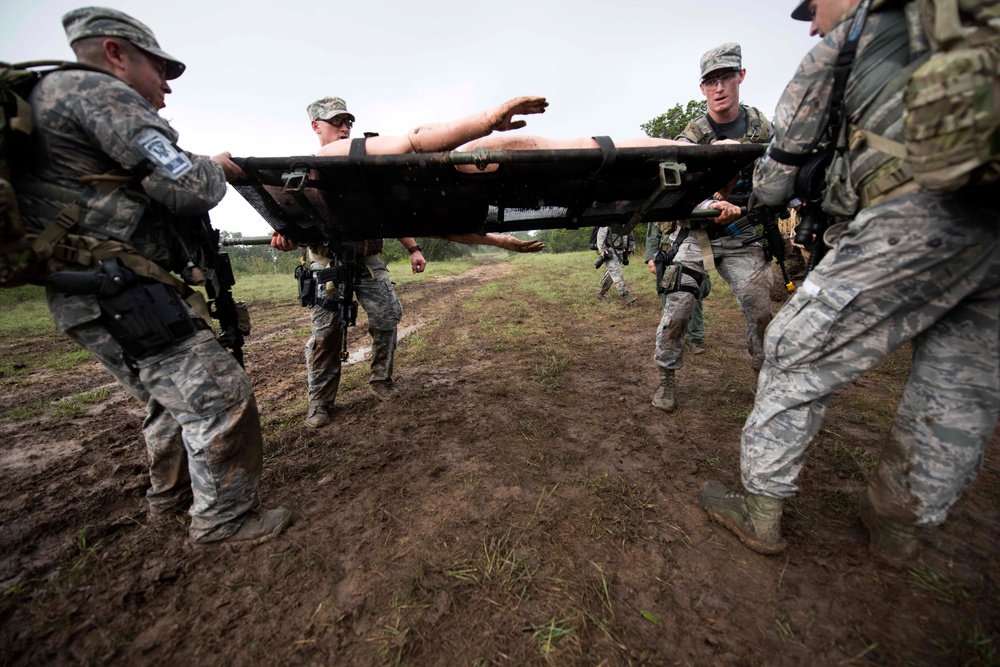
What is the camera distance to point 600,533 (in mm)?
1891

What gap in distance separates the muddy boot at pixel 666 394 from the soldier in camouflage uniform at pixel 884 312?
60.3 inches

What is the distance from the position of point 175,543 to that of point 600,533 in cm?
222

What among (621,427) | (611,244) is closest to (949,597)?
(621,427)

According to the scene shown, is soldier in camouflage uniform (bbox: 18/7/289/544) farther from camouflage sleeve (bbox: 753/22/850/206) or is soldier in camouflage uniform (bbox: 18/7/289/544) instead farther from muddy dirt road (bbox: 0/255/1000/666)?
camouflage sleeve (bbox: 753/22/850/206)

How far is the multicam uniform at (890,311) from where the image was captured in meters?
1.35

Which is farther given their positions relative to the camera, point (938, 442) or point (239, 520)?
point (239, 520)

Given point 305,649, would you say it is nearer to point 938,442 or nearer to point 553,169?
point 553,169

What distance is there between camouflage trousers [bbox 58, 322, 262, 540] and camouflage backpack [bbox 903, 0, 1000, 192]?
9.52 feet

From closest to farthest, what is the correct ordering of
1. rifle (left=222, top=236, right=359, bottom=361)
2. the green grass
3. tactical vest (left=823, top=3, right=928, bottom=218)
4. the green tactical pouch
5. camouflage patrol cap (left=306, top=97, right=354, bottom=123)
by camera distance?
1. tactical vest (left=823, top=3, right=928, bottom=218)
2. the green tactical pouch
3. rifle (left=222, top=236, right=359, bottom=361)
4. camouflage patrol cap (left=306, top=97, right=354, bottom=123)
5. the green grass

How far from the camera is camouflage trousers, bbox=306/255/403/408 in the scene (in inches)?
133

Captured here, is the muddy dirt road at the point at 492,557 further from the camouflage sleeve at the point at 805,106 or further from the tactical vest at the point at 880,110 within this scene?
the camouflage sleeve at the point at 805,106

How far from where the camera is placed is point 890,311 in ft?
4.69

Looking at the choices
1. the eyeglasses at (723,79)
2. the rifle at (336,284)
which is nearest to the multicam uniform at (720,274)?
A: the eyeglasses at (723,79)

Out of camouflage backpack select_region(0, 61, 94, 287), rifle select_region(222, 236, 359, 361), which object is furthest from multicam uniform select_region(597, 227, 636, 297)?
camouflage backpack select_region(0, 61, 94, 287)
